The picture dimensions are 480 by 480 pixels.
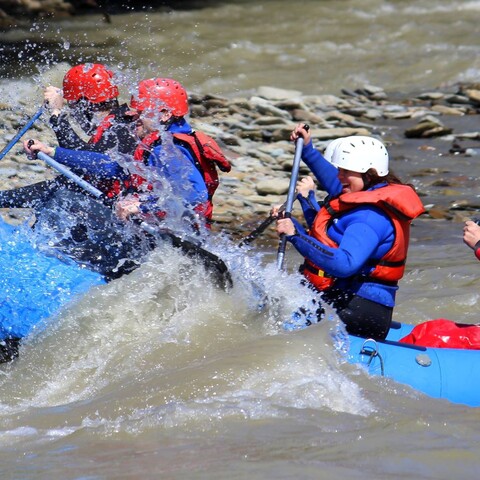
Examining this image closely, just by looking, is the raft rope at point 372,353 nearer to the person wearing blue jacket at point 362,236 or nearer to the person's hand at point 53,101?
the person wearing blue jacket at point 362,236

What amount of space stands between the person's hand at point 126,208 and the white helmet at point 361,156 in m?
1.16

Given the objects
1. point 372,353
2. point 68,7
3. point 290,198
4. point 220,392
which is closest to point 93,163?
point 290,198

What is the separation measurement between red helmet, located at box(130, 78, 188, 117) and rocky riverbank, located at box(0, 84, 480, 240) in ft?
10.0

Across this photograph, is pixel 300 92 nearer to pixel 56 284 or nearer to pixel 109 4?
pixel 109 4

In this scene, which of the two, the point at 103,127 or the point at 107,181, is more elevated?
the point at 103,127

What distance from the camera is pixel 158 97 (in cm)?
590

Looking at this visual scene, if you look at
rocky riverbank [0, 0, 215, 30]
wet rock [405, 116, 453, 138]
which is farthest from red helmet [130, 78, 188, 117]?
rocky riverbank [0, 0, 215, 30]

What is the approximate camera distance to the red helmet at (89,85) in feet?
20.0

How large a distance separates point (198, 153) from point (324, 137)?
653cm

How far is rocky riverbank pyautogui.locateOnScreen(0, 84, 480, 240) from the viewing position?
9.92 meters

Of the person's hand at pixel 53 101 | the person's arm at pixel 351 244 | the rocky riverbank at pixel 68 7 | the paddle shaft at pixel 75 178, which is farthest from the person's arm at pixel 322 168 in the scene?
the rocky riverbank at pixel 68 7

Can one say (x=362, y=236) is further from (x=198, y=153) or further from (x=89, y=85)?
(x=89, y=85)

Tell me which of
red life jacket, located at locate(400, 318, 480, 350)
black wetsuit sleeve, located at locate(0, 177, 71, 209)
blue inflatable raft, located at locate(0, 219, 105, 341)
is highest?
black wetsuit sleeve, located at locate(0, 177, 71, 209)

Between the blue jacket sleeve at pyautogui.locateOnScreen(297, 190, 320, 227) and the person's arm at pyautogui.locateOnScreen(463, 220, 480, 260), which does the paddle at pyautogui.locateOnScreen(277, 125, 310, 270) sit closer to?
the blue jacket sleeve at pyautogui.locateOnScreen(297, 190, 320, 227)
